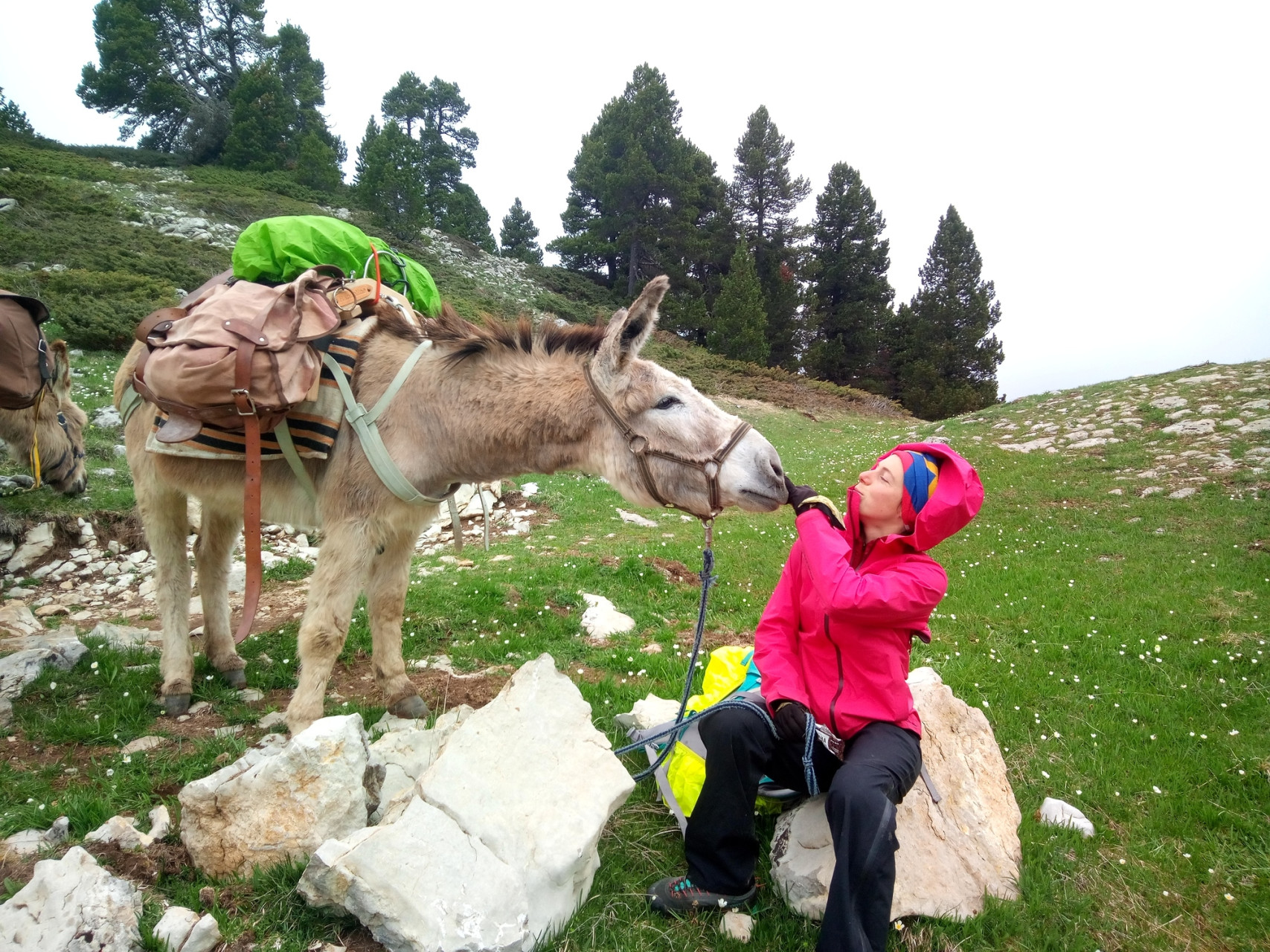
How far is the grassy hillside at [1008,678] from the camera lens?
2.68 meters

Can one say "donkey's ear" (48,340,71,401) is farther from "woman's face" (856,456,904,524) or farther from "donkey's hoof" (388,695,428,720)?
"woman's face" (856,456,904,524)

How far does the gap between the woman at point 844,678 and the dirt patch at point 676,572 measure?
466 cm

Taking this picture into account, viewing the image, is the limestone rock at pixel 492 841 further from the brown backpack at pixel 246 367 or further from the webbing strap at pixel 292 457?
the webbing strap at pixel 292 457

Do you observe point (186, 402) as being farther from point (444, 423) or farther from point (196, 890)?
point (196, 890)

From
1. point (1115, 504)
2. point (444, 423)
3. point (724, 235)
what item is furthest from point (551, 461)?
point (724, 235)

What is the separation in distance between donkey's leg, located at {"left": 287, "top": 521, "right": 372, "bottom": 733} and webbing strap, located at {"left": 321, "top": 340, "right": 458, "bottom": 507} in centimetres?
31

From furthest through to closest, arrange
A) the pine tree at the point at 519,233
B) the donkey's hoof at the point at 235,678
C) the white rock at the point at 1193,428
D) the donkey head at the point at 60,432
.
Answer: the pine tree at the point at 519,233 < the white rock at the point at 1193,428 < the donkey head at the point at 60,432 < the donkey's hoof at the point at 235,678

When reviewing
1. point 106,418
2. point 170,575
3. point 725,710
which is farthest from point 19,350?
point 106,418

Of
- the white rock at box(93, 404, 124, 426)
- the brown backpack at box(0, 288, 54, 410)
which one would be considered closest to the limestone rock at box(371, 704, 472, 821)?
the brown backpack at box(0, 288, 54, 410)

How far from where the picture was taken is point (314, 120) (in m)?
51.6

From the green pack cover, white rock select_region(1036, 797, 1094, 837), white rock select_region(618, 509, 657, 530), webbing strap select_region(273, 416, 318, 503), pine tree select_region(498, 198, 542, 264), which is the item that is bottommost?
white rock select_region(618, 509, 657, 530)

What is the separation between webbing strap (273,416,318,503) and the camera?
3555 millimetres

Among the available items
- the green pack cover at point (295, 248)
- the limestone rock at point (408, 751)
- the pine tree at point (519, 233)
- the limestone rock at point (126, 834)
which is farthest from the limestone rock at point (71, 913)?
the pine tree at point (519, 233)

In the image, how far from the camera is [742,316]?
36406mm
